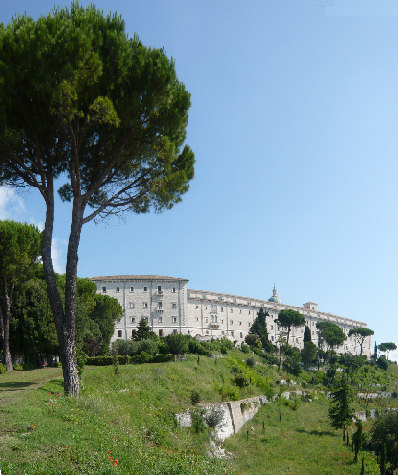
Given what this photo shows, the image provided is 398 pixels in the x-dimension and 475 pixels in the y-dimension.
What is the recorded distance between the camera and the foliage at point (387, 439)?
2594cm

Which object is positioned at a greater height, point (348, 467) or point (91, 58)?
point (91, 58)

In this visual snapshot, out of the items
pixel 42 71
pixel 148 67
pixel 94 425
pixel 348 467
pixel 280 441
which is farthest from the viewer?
pixel 280 441

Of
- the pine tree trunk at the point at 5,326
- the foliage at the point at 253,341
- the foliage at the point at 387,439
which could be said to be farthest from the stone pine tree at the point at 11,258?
the foliage at the point at 253,341

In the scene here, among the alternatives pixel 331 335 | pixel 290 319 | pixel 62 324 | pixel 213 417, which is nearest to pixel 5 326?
pixel 213 417

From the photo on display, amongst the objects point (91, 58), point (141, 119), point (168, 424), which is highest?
point (91, 58)

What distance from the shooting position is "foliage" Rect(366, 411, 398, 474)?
25.9 meters

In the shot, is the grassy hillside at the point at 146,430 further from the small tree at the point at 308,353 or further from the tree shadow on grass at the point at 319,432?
the small tree at the point at 308,353

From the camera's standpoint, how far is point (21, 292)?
3328cm

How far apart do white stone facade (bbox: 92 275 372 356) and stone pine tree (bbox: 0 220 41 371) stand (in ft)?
154

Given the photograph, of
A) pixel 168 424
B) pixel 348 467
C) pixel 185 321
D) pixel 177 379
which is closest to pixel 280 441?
pixel 348 467

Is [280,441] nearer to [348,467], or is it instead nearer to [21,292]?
[348,467]

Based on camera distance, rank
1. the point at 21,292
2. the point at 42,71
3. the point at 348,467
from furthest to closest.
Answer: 1. the point at 21,292
2. the point at 348,467
3. the point at 42,71

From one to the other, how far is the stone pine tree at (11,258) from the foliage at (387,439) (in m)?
24.8

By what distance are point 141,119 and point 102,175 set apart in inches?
107
